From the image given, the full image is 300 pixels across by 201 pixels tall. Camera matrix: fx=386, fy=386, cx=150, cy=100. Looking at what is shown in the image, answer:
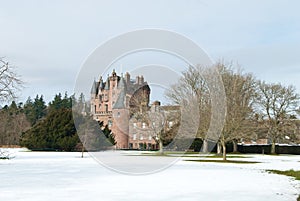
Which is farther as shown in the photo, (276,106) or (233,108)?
(276,106)

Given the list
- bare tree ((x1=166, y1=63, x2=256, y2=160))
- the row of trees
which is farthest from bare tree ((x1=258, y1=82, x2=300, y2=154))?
bare tree ((x1=166, y1=63, x2=256, y2=160))

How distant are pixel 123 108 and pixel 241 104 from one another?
446 inches

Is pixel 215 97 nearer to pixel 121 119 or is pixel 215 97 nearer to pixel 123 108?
pixel 123 108

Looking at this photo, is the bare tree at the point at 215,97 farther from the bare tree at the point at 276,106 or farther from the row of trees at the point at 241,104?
the bare tree at the point at 276,106

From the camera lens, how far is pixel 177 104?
3844 cm

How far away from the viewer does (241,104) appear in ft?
113

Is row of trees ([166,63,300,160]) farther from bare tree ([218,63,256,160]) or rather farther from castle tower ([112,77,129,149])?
castle tower ([112,77,129,149])

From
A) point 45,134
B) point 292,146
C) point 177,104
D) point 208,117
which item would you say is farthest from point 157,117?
point 292,146

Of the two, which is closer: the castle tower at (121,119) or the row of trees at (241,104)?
the row of trees at (241,104)

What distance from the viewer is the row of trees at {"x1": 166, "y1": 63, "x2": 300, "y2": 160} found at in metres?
30.9

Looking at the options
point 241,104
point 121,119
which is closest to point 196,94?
point 241,104

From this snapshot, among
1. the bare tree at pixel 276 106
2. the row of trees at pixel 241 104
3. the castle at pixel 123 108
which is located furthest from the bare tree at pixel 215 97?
Answer: the bare tree at pixel 276 106

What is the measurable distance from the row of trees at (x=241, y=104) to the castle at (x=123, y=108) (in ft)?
15.2

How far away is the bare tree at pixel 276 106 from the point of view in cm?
5041
